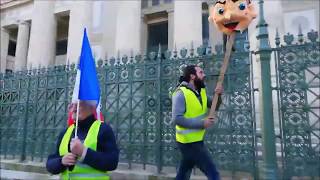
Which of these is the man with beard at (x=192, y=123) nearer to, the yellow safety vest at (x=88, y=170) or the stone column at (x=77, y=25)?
the yellow safety vest at (x=88, y=170)

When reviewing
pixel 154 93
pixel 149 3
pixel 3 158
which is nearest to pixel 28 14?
pixel 149 3

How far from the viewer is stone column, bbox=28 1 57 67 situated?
711 inches

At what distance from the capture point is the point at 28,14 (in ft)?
80.7

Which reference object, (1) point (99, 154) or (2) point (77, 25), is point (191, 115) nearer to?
(1) point (99, 154)

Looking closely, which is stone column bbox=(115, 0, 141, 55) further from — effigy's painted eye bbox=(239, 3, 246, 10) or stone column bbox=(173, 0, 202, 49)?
effigy's painted eye bbox=(239, 3, 246, 10)

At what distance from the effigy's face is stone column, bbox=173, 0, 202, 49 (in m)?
8.93

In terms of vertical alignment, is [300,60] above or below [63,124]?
above

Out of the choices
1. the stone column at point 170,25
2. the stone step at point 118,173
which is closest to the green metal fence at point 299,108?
the stone step at point 118,173

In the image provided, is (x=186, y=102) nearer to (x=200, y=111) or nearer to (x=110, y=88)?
(x=200, y=111)

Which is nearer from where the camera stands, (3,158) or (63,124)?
(63,124)

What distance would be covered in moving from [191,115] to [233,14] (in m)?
1.62

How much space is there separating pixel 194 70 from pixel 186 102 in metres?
0.50

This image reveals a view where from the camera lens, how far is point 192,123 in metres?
4.21

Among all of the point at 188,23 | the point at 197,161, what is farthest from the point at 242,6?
the point at 188,23
